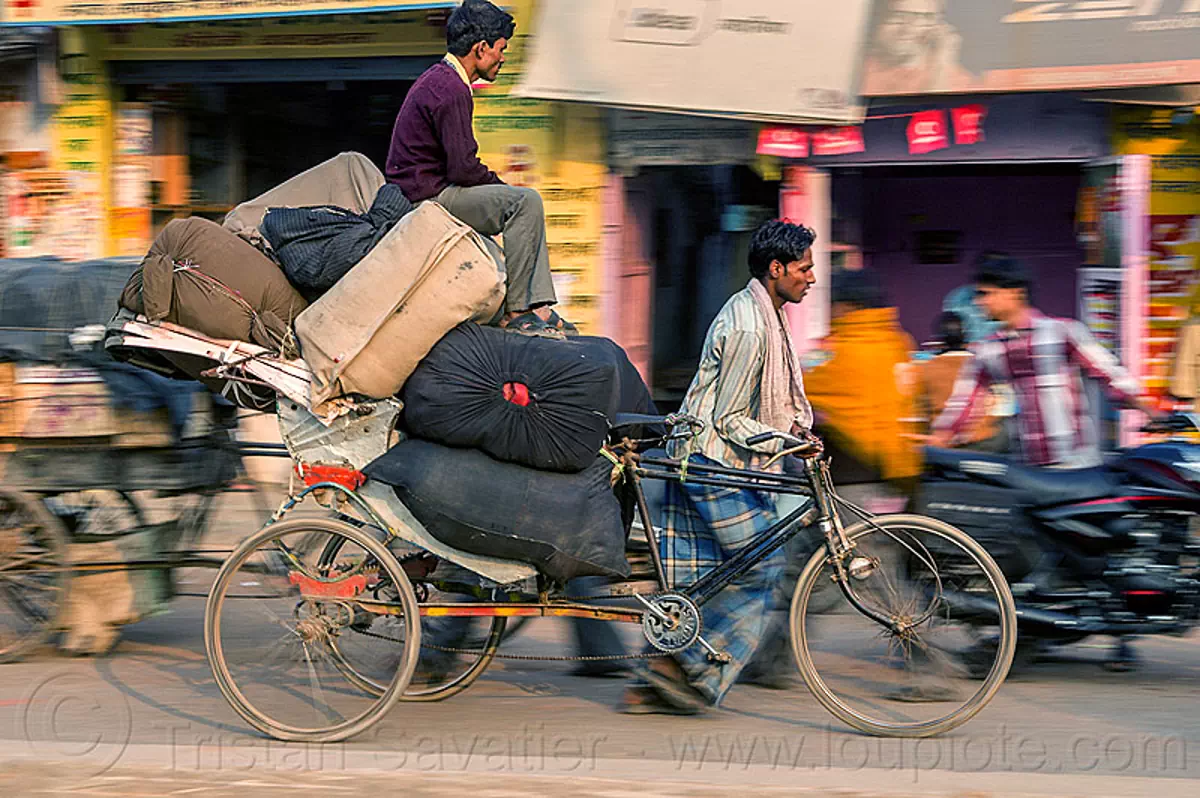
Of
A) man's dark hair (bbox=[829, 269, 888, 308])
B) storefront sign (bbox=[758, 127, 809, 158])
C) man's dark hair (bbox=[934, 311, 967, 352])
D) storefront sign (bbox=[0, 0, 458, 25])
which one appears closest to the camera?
man's dark hair (bbox=[829, 269, 888, 308])

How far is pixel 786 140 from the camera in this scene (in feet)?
31.4

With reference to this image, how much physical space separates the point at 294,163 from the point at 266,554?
A: 7636 millimetres

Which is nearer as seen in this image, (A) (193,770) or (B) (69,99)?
(A) (193,770)

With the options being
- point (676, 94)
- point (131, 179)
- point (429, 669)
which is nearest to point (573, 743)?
point (429, 669)

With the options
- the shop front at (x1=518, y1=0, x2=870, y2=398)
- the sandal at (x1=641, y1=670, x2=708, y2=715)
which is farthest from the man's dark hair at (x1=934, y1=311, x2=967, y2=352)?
the sandal at (x1=641, y1=670, x2=708, y2=715)

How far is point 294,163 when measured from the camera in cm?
1214

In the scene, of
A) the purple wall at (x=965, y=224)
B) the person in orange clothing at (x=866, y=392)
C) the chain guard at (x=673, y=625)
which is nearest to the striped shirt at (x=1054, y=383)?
the person in orange clothing at (x=866, y=392)

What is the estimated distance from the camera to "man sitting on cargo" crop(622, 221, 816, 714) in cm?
522

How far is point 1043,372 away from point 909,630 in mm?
1401

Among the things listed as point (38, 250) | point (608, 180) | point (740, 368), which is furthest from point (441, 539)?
point (38, 250)

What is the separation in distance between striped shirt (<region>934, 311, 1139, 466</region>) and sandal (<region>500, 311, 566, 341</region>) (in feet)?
6.19

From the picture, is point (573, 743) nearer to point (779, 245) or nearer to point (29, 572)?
point (779, 245)

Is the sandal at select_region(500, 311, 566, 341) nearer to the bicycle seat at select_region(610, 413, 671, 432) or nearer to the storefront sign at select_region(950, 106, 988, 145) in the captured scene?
the bicycle seat at select_region(610, 413, 671, 432)

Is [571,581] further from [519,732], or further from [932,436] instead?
[932,436]
